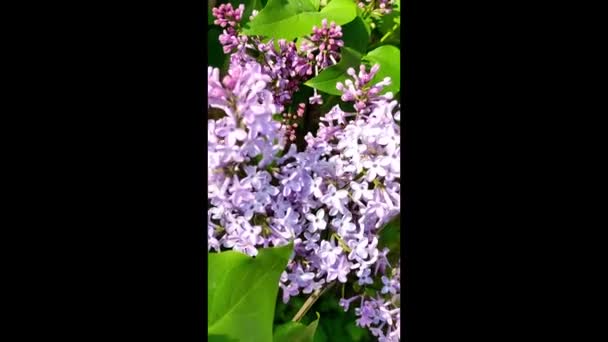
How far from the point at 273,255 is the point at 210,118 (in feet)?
0.83

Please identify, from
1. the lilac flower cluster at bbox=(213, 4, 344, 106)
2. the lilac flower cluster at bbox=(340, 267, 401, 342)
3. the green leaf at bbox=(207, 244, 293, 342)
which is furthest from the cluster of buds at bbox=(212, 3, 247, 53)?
the lilac flower cluster at bbox=(340, 267, 401, 342)

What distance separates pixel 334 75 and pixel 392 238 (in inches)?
12.2

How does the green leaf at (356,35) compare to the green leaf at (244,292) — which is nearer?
the green leaf at (244,292)

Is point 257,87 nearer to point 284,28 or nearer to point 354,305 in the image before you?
point 284,28

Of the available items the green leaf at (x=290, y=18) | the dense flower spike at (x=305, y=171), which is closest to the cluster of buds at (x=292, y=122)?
the dense flower spike at (x=305, y=171)

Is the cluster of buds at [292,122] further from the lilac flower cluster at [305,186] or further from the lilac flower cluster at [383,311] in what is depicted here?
the lilac flower cluster at [383,311]

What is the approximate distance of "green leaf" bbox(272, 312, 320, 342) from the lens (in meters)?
1.29

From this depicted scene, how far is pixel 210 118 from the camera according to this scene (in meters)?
1.23

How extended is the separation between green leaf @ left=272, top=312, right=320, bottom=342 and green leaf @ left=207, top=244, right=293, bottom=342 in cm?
2

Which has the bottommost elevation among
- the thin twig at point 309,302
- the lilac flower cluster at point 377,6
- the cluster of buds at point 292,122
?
the thin twig at point 309,302

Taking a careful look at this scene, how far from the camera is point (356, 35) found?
137cm

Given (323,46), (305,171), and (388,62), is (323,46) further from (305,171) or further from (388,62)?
(305,171)

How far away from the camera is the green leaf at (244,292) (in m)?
1.26

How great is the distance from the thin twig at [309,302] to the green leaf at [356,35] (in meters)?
0.43
